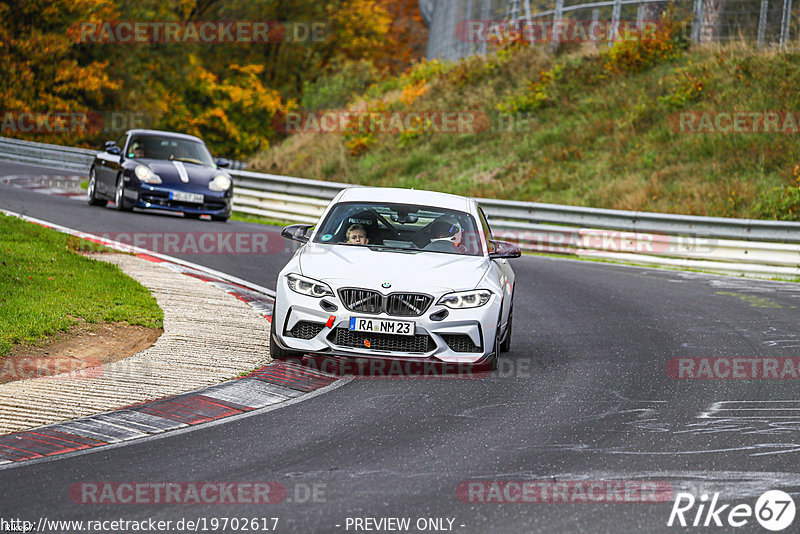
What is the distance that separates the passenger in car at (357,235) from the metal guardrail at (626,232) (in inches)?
430

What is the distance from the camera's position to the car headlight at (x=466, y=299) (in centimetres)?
867

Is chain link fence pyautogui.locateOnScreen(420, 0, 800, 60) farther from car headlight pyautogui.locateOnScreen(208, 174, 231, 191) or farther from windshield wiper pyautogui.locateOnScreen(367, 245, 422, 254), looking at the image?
windshield wiper pyautogui.locateOnScreen(367, 245, 422, 254)

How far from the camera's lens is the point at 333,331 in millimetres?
8531

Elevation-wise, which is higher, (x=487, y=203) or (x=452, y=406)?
(x=487, y=203)

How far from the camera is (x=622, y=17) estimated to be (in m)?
32.2

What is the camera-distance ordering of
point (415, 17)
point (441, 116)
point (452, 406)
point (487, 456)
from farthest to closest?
point (415, 17) → point (441, 116) → point (452, 406) → point (487, 456)

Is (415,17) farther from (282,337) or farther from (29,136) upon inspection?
(282,337)

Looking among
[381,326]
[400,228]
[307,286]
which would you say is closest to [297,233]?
[400,228]

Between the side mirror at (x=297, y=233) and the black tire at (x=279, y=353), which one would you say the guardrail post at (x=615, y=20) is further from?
the black tire at (x=279, y=353)

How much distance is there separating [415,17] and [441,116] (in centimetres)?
4015

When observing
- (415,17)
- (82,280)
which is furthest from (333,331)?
(415,17)

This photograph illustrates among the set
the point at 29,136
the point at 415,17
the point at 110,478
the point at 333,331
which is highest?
the point at 415,17

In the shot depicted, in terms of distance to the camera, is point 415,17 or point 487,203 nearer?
point 487,203

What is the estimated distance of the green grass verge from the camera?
9.42 metres
